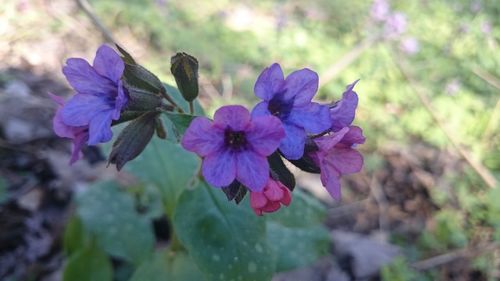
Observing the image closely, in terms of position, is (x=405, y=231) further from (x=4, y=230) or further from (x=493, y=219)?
(x=4, y=230)

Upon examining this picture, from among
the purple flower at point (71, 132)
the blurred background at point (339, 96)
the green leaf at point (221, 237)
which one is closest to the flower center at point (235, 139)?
the purple flower at point (71, 132)

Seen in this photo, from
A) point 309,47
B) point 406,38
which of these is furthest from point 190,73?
point 406,38

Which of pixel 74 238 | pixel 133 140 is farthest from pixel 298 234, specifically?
pixel 133 140

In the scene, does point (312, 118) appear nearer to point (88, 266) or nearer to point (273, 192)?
point (273, 192)

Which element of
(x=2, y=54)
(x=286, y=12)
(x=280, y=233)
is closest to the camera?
(x=280, y=233)

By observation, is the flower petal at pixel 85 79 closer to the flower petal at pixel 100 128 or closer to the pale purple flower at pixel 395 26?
the flower petal at pixel 100 128

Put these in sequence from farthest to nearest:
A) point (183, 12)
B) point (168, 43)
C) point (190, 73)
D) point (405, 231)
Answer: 1. point (183, 12)
2. point (168, 43)
3. point (405, 231)
4. point (190, 73)

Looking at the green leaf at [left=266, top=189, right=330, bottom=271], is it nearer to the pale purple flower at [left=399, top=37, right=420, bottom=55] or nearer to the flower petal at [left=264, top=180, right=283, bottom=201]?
the flower petal at [left=264, top=180, right=283, bottom=201]

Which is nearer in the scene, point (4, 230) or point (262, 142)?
point (262, 142)
